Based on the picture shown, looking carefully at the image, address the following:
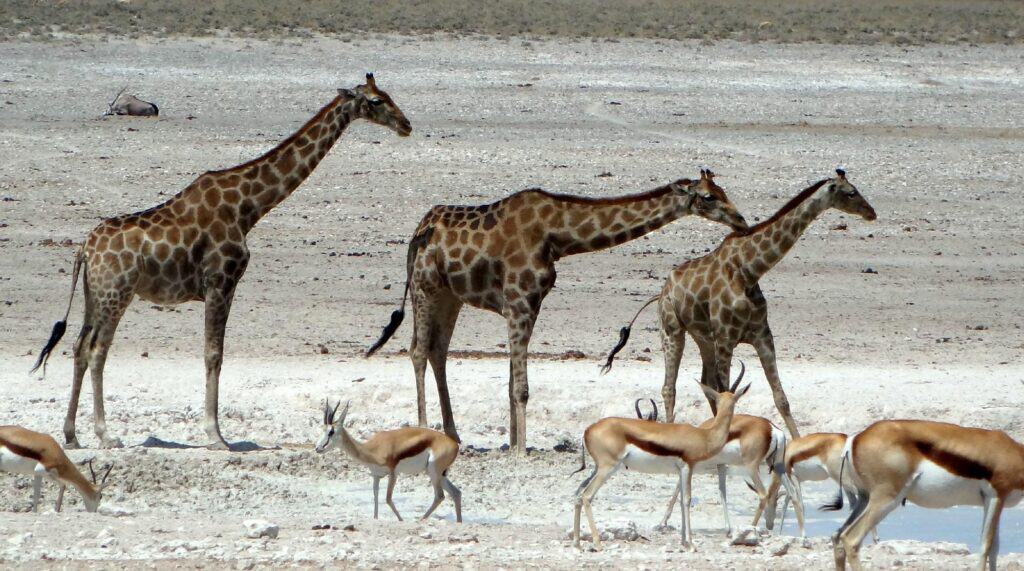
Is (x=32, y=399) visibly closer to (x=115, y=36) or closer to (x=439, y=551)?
(x=439, y=551)

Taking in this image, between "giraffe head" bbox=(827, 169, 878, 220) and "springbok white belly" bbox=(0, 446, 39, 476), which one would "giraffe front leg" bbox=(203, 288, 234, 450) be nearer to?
"springbok white belly" bbox=(0, 446, 39, 476)

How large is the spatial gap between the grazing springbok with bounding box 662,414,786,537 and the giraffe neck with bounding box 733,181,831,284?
2.15m

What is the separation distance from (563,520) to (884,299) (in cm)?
912

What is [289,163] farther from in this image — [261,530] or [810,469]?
[810,469]

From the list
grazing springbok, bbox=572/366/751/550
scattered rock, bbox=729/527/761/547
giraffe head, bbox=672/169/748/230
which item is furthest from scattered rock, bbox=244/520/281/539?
giraffe head, bbox=672/169/748/230

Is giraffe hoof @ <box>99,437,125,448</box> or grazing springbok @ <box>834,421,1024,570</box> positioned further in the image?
giraffe hoof @ <box>99,437,125,448</box>

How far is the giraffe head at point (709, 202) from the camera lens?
517 inches

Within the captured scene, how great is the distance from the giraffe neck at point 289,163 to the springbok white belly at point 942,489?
21.0 feet

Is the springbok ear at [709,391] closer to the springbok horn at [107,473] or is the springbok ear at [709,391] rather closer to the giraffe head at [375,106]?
the springbok horn at [107,473]

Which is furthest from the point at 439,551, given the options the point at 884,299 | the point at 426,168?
the point at 426,168

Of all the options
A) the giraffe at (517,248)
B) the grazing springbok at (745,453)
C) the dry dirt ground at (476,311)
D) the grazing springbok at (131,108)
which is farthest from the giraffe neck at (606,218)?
the grazing springbok at (131,108)

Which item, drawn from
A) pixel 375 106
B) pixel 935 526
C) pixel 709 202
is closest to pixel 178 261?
pixel 375 106

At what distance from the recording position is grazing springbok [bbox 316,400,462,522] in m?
11.2

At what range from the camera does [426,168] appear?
25406 mm
